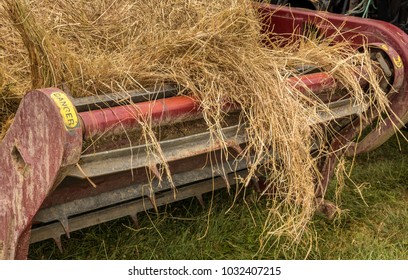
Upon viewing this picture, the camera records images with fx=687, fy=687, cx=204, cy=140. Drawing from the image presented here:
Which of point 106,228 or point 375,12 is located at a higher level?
point 375,12

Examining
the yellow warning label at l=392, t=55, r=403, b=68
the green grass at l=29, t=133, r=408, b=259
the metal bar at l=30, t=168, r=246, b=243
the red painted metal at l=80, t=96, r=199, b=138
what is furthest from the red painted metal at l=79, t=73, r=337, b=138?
the yellow warning label at l=392, t=55, r=403, b=68

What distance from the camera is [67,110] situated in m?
1.97

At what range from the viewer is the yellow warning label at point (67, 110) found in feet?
6.40

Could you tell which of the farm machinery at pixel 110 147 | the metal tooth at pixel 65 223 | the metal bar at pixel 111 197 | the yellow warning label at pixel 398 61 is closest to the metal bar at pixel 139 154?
the farm machinery at pixel 110 147

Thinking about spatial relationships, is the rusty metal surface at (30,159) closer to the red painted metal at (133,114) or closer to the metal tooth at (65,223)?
the red painted metal at (133,114)

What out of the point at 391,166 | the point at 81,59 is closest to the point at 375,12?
the point at 391,166

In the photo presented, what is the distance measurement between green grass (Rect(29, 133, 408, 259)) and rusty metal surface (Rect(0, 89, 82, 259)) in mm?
684

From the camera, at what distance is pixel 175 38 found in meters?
2.63

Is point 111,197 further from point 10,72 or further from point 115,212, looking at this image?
point 10,72

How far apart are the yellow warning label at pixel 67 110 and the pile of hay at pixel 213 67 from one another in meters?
0.28

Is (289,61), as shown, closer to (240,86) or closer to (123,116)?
(240,86)

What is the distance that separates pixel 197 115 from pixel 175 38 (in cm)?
44

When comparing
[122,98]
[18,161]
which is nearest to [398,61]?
[122,98]

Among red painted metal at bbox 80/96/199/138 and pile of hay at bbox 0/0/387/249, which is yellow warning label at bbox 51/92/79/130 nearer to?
red painted metal at bbox 80/96/199/138
